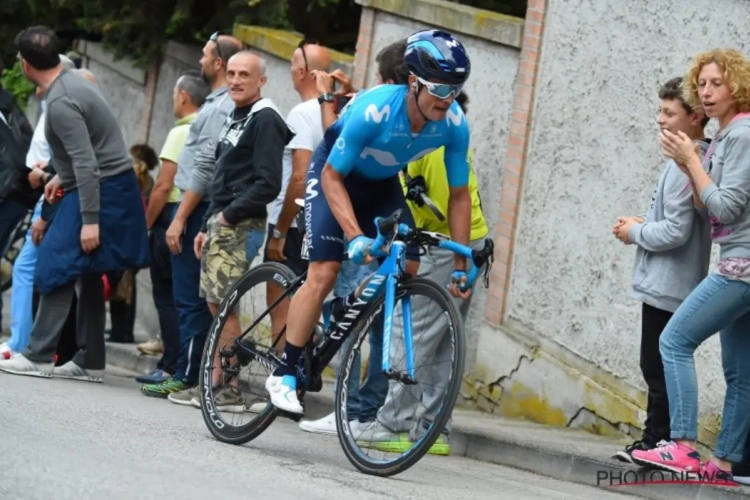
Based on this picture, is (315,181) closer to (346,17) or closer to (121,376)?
(121,376)

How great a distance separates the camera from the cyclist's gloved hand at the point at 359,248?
685 centimetres

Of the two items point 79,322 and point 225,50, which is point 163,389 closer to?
point 79,322

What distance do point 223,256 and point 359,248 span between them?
8.49 feet

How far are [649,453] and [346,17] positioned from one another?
8648mm

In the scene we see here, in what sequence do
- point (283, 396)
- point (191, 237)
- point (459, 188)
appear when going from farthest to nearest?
point (191, 237) < point (459, 188) < point (283, 396)

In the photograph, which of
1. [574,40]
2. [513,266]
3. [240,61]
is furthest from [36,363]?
[574,40]

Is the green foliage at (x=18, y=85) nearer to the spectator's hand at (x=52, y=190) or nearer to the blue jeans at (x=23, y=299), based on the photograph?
the blue jeans at (x=23, y=299)

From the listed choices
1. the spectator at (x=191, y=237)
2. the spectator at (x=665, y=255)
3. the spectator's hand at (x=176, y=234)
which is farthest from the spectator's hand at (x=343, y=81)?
the spectator at (x=665, y=255)

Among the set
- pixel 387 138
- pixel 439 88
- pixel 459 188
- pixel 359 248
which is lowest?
pixel 359 248

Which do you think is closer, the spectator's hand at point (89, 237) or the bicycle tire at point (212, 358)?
the bicycle tire at point (212, 358)

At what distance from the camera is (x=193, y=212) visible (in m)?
9.92

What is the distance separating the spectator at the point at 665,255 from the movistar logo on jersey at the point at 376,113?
1.51 m

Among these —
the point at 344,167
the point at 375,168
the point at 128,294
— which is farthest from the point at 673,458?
the point at 128,294

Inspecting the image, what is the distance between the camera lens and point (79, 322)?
34.3ft
